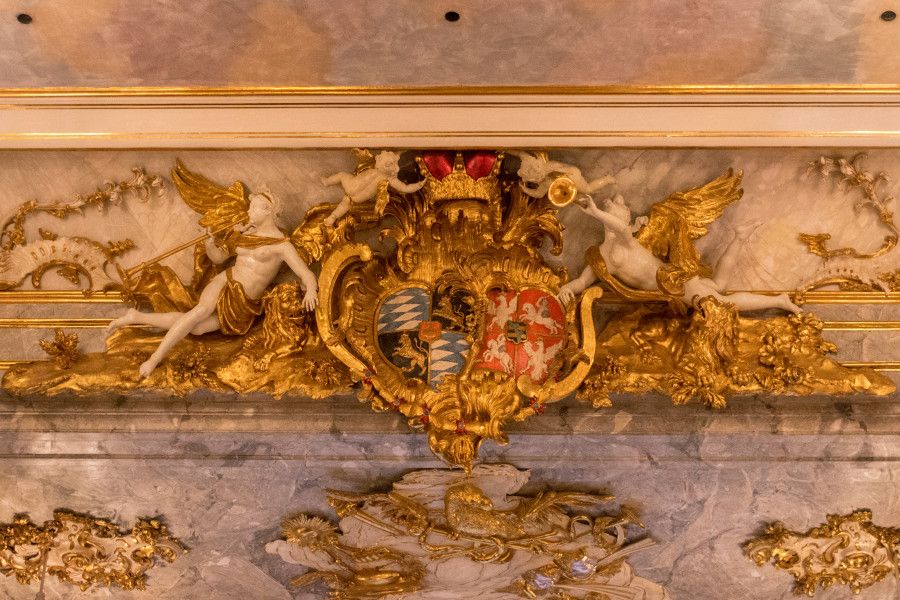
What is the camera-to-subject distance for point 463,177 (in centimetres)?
473

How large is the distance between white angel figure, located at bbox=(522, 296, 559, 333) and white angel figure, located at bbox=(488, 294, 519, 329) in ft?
0.20

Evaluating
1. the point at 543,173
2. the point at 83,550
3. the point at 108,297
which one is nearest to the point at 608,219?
the point at 543,173

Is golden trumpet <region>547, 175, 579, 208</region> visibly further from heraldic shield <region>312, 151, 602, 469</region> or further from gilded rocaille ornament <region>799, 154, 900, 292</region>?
gilded rocaille ornament <region>799, 154, 900, 292</region>

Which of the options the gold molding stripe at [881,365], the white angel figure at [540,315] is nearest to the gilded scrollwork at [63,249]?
the white angel figure at [540,315]

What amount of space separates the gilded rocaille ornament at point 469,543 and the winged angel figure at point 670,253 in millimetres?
1232

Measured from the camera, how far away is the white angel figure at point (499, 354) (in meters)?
4.60

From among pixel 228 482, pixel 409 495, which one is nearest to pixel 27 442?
pixel 228 482

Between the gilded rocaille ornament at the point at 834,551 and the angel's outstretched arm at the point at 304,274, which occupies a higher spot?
the angel's outstretched arm at the point at 304,274

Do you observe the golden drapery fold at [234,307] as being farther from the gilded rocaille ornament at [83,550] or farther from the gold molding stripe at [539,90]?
the gilded rocaille ornament at [83,550]

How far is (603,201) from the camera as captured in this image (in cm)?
A: 492

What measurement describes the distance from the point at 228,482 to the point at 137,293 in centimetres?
120

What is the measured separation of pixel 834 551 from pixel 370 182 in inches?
139

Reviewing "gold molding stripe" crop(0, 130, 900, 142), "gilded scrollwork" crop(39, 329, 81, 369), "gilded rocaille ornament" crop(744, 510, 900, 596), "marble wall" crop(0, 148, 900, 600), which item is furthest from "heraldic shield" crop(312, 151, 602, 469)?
"gilded rocaille ornament" crop(744, 510, 900, 596)

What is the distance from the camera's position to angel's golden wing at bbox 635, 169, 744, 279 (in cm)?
485
